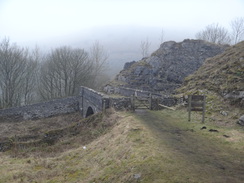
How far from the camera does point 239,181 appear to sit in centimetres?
528

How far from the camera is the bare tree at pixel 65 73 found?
129 feet

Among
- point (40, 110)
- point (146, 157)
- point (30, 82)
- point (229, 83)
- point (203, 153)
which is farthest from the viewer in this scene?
point (30, 82)

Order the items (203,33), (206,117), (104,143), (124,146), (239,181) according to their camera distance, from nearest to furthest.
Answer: (239,181) < (124,146) < (104,143) < (206,117) < (203,33)

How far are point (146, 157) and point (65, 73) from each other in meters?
34.7

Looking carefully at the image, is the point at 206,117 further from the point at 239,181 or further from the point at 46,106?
the point at 46,106

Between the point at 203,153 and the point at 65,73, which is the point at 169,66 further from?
the point at 203,153

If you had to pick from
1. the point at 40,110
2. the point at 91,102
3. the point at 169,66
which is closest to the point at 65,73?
the point at 40,110

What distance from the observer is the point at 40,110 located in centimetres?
2870

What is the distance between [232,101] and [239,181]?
32.2 feet

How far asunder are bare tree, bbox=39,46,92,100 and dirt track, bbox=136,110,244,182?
31.7 metres

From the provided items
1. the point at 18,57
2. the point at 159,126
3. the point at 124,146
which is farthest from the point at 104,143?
the point at 18,57

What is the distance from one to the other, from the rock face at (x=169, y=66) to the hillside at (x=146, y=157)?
26.6 metres

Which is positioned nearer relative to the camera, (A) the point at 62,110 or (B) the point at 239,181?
(B) the point at 239,181

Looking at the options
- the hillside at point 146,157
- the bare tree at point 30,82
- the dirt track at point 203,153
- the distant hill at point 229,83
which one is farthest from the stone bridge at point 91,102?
the bare tree at point 30,82
